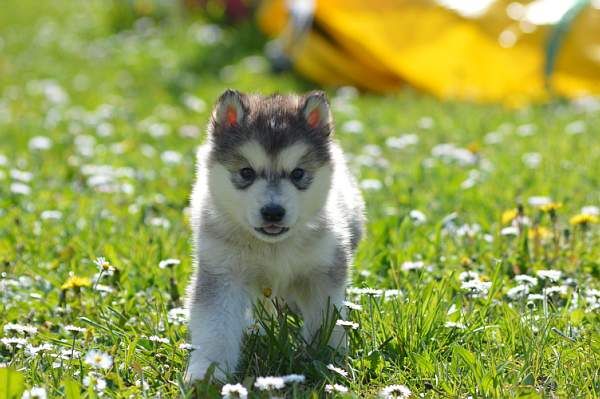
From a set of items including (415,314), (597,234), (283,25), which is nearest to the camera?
(415,314)

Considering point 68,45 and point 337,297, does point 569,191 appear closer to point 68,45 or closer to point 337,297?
point 337,297

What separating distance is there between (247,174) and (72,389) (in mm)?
1086

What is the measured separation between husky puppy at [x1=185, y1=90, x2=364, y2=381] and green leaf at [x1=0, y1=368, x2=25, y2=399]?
684 mm

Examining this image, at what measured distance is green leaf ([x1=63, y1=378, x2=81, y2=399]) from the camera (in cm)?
305

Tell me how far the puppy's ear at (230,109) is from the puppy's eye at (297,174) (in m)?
0.30

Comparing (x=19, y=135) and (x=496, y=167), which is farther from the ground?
(x=496, y=167)

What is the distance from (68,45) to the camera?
1338 cm

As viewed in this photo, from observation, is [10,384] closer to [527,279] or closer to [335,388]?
[335,388]

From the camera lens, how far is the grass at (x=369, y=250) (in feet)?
11.1

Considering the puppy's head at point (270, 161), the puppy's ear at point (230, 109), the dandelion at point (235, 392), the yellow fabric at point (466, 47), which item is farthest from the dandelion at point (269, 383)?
the yellow fabric at point (466, 47)

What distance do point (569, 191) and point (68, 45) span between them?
923cm

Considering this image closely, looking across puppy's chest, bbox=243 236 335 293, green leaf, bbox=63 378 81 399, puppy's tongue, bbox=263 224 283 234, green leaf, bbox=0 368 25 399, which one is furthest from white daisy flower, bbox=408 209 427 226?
green leaf, bbox=0 368 25 399

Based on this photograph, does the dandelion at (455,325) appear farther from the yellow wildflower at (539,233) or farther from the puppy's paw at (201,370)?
the yellow wildflower at (539,233)

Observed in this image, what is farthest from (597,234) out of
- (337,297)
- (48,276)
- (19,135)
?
(19,135)
